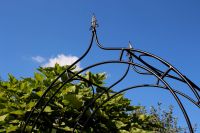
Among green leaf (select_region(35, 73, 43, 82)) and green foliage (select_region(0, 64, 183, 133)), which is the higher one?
green leaf (select_region(35, 73, 43, 82))

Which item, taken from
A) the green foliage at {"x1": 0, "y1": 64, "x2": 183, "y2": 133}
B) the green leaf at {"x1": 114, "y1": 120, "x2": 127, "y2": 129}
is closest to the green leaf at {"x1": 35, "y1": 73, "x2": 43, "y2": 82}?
the green foliage at {"x1": 0, "y1": 64, "x2": 183, "y2": 133}

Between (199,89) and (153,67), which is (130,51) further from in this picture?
(199,89)

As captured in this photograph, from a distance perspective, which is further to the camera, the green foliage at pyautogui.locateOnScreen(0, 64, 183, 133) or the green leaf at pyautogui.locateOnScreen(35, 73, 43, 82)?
the green leaf at pyautogui.locateOnScreen(35, 73, 43, 82)

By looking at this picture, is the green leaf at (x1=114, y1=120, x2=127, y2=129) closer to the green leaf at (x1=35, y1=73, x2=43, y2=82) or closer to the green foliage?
the green foliage

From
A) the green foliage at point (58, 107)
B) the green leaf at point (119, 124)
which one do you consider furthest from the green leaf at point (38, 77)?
the green leaf at point (119, 124)

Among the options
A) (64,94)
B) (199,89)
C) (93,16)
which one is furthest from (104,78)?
(199,89)

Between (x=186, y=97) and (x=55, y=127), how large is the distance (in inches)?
80.4

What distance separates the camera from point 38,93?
5.04m

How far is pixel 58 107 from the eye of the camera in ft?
16.8

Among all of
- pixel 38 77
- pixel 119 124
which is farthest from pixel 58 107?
pixel 119 124

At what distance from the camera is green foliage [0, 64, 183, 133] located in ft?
16.4

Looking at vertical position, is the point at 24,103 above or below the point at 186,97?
above

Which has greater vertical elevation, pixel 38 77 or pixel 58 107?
pixel 38 77

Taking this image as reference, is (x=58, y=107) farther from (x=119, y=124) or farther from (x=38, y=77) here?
(x=119, y=124)
